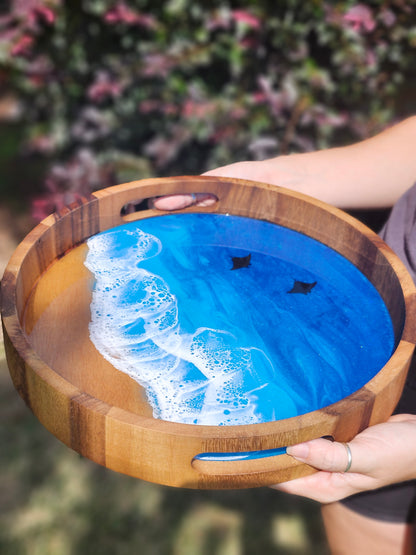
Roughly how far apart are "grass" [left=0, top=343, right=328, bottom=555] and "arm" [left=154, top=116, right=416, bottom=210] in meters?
1.07

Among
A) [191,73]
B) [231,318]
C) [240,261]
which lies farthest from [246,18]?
[231,318]

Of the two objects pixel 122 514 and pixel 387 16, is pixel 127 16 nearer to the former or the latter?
pixel 387 16

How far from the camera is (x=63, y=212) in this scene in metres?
1.41

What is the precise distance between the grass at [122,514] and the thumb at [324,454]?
1.04m

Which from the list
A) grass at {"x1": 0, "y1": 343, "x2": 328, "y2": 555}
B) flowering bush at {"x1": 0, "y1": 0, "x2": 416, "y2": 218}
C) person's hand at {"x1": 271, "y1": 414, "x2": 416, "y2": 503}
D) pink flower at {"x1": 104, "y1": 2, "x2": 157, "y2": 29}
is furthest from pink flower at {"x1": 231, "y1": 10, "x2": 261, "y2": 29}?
person's hand at {"x1": 271, "y1": 414, "x2": 416, "y2": 503}

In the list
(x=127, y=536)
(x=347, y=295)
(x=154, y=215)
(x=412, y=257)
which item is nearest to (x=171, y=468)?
(x=347, y=295)

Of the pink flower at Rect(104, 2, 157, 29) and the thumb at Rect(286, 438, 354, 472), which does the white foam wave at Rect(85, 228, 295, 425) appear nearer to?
the thumb at Rect(286, 438, 354, 472)

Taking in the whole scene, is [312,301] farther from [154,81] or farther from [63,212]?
[154,81]

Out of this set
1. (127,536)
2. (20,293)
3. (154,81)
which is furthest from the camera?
(154,81)

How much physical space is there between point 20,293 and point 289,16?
1.79 m

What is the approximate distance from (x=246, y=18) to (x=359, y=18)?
458 mm

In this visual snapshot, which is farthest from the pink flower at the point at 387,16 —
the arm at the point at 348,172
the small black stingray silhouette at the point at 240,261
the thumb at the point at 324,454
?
the thumb at the point at 324,454

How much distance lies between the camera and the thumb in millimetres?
1046

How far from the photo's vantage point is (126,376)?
1.21 meters
